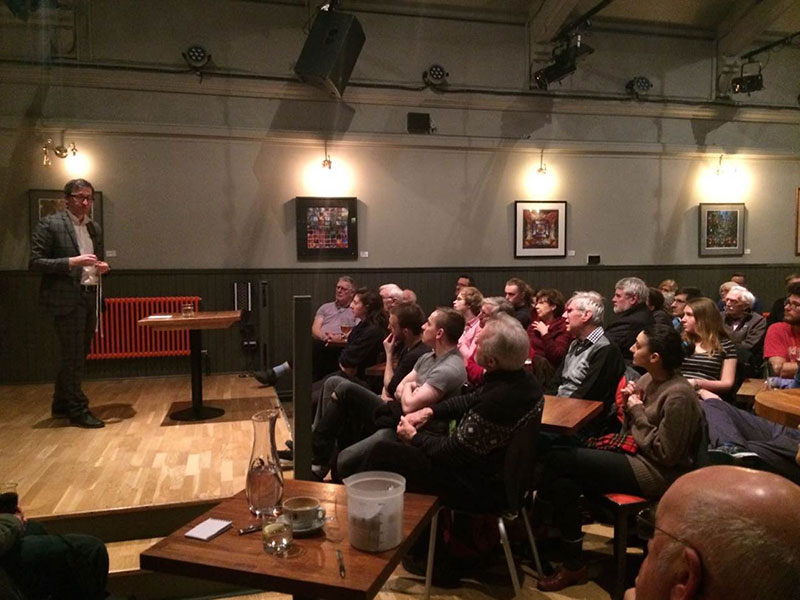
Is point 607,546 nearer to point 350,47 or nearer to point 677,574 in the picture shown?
point 677,574

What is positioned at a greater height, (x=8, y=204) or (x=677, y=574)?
(x=8, y=204)

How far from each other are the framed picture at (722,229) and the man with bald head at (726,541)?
8.51 meters

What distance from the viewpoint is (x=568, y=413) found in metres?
2.86

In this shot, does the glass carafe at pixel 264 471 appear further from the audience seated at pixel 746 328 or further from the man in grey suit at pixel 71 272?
the audience seated at pixel 746 328

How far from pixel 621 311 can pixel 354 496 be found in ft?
12.7

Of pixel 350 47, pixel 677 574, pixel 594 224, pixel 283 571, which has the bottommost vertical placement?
pixel 283 571

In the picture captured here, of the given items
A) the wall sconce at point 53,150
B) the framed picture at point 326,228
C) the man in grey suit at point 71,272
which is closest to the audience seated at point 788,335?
the framed picture at point 326,228

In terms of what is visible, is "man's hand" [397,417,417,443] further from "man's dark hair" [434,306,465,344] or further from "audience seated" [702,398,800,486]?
"audience seated" [702,398,800,486]

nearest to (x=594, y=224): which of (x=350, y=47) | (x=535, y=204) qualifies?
(x=535, y=204)

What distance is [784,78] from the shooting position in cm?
843

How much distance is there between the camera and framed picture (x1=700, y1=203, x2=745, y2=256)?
8.28 metres

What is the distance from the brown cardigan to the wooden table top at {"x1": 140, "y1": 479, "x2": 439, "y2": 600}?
1.37 metres

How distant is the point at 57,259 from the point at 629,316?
13.9 feet

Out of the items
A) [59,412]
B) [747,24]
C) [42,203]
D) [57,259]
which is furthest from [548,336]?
[747,24]
